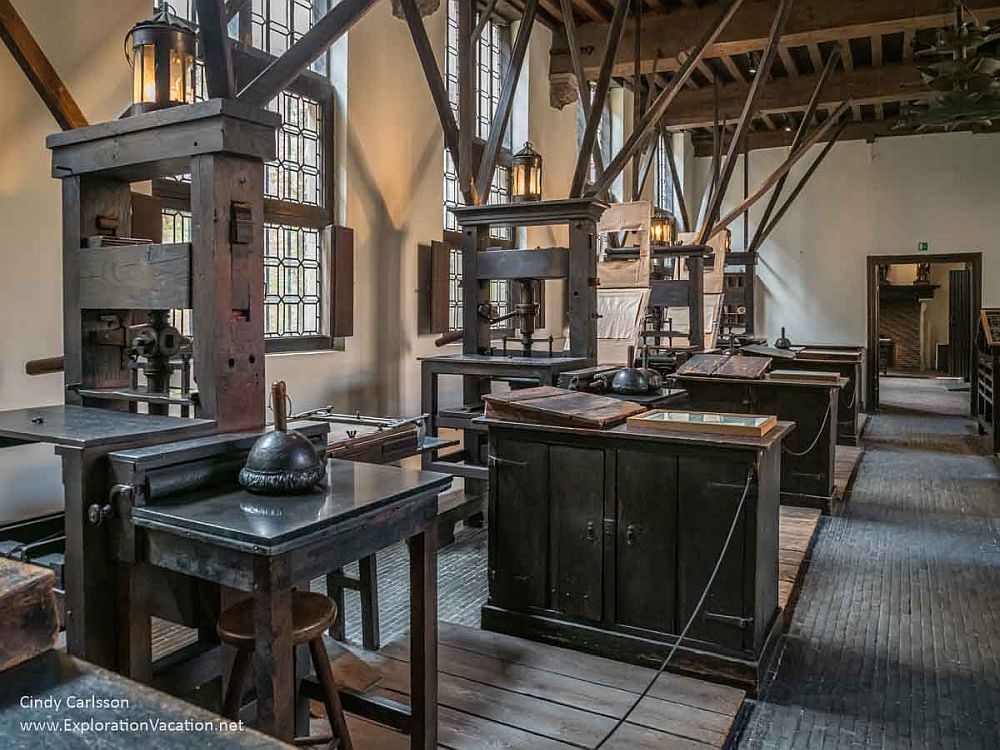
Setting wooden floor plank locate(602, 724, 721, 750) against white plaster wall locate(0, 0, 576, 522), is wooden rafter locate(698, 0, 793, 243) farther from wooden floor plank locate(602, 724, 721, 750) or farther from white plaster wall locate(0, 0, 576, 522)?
wooden floor plank locate(602, 724, 721, 750)

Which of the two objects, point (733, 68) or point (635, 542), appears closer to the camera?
point (635, 542)

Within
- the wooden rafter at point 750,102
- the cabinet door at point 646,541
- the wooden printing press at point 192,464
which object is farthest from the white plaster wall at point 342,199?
the cabinet door at point 646,541

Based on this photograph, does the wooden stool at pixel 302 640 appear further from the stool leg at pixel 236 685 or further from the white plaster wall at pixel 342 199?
the white plaster wall at pixel 342 199

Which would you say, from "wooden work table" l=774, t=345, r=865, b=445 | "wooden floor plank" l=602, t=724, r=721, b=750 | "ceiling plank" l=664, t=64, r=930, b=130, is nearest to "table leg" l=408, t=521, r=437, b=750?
"wooden floor plank" l=602, t=724, r=721, b=750

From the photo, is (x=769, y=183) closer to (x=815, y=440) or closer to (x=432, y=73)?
Result: (x=815, y=440)

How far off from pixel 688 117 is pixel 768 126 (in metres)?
2.74

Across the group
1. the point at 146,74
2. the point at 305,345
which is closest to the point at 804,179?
the point at 305,345

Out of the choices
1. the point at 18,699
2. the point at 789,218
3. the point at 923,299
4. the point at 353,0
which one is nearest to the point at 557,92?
the point at 353,0

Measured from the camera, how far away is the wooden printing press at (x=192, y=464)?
166cm

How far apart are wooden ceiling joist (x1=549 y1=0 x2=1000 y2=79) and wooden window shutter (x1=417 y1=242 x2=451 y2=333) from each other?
3.14 metres

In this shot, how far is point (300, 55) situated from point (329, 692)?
7.27ft

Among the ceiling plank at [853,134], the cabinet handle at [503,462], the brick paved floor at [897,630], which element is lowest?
the brick paved floor at [897,630]

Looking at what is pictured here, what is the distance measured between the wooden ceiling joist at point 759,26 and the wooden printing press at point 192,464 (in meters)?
6.20

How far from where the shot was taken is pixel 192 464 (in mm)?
1887
